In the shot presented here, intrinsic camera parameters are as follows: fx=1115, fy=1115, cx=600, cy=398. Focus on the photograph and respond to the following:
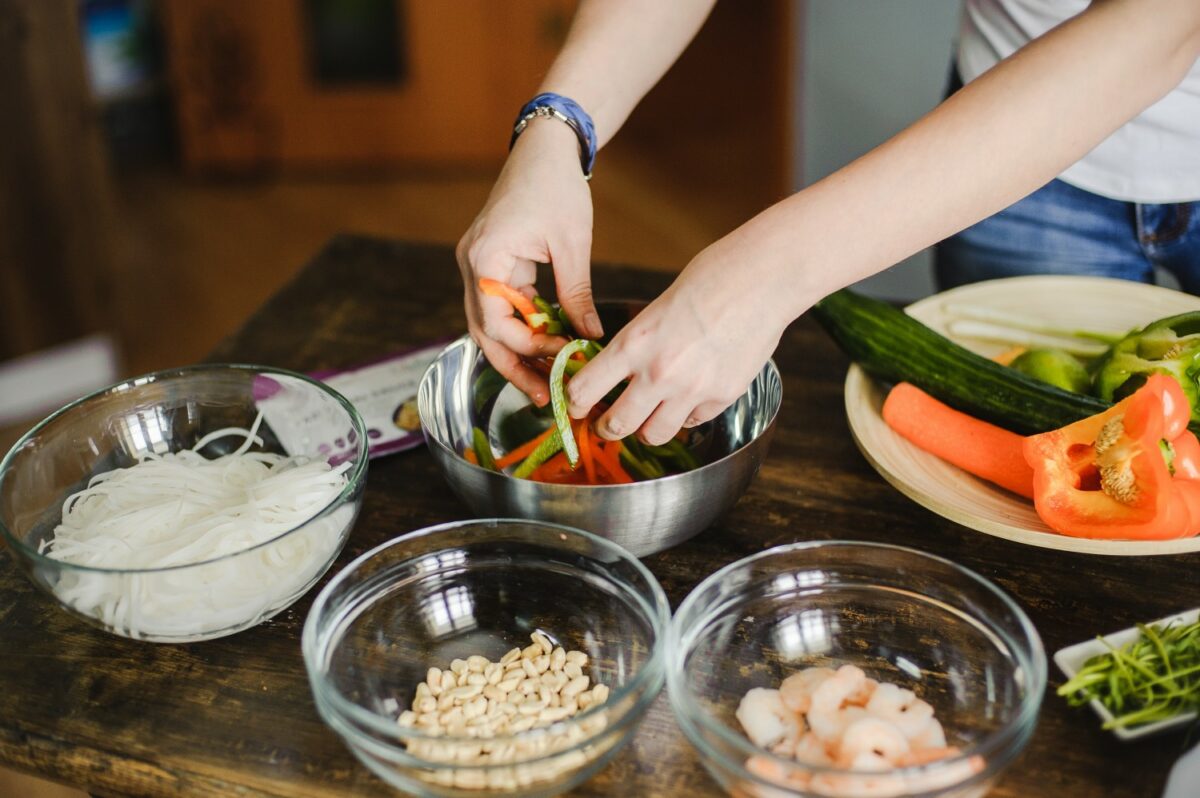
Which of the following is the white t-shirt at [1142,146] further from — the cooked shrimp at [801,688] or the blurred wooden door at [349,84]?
the blurred wooden door at [349,84]

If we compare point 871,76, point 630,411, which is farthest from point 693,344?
point 871,76

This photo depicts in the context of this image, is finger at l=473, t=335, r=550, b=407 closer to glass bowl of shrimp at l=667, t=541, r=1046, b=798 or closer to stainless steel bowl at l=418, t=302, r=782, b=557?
stainless steel bowl at l=418, t=302, r=782, b=557

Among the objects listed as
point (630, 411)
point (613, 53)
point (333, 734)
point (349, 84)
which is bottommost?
point (333, 734)

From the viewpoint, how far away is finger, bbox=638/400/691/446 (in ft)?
3.48

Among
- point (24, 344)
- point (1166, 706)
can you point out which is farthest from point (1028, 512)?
point (24, 344)

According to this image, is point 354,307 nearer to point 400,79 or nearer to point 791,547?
point 791,547

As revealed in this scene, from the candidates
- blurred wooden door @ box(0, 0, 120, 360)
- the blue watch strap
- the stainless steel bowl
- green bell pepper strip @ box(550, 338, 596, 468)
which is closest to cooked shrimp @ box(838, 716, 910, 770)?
the stainless steel bowl

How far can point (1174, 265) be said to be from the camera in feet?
5.18

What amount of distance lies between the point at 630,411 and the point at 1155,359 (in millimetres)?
614

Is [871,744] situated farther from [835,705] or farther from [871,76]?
[871,76]

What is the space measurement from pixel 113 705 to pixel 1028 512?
0.91 meters

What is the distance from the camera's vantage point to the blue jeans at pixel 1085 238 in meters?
1.55

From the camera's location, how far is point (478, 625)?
1.06 m

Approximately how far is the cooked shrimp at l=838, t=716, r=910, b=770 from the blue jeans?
40.3 inches
